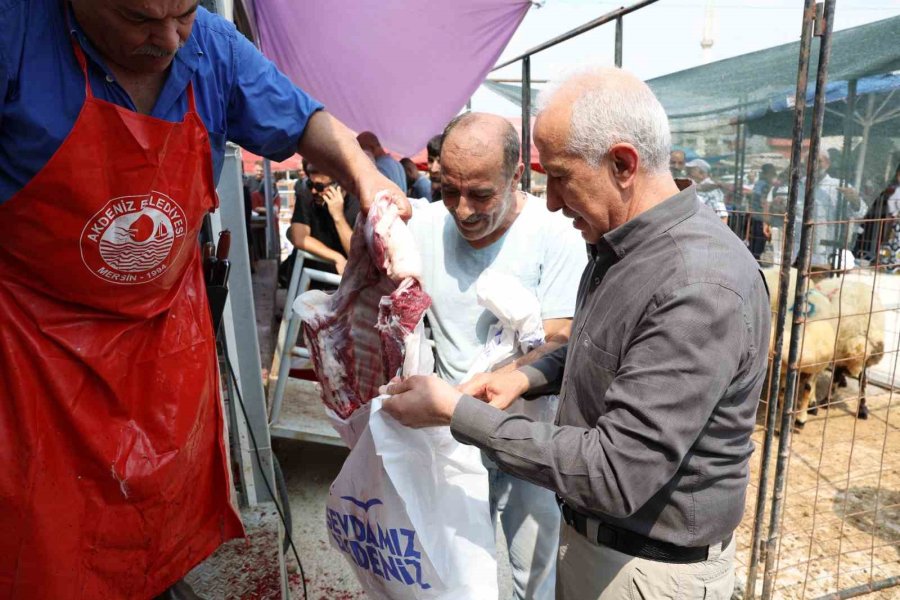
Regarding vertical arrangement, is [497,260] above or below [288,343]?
above

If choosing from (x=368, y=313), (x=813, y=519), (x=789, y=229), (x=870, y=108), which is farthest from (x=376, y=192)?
(x=870, y=108)

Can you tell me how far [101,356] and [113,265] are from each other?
219mm

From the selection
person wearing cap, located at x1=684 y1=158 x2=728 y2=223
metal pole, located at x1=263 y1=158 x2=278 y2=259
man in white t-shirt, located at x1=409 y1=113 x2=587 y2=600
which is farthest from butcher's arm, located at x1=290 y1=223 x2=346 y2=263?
metal pole, located at x1=263 y1=158 x2=278 y2=259

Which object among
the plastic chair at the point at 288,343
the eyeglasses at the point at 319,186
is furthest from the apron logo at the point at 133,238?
the eyeglasses at the point at 319,186

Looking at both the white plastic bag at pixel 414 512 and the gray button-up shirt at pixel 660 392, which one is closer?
the gray button-up shirt at pixel 660 392

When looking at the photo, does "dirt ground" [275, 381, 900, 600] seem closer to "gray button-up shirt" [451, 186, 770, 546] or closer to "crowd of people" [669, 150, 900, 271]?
"crowd of people" [669, 150, 900, 271]

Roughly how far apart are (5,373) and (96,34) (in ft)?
2.32

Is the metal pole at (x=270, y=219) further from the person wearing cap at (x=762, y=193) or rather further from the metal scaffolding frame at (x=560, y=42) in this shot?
the person wearing cap at (x=762, y=193)

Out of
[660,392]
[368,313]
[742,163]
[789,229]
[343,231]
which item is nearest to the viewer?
[660,392]

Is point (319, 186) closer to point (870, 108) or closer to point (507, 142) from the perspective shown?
point (507, 142)

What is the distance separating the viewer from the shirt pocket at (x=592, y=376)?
134 centimetres

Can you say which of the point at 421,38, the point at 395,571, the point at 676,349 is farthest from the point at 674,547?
the point at 421,38

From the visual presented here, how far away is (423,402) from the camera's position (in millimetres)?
1459

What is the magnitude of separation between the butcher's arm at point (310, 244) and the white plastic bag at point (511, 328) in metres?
1.75
